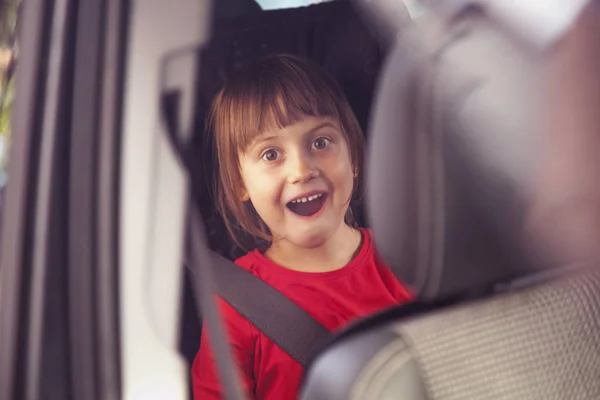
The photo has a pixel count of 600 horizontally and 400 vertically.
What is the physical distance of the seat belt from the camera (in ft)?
3.16

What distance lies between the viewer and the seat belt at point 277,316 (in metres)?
0.96

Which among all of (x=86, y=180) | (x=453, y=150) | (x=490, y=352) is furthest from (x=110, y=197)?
(x=490, y=352)

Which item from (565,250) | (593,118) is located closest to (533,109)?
(593,118)

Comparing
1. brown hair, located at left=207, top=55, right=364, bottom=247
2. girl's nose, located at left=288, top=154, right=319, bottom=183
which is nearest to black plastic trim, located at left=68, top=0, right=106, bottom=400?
brown hair, located at left=207, top=55, right=364, bottom=247

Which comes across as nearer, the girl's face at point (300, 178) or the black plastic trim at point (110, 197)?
the black plastic trim at point (110, 197)

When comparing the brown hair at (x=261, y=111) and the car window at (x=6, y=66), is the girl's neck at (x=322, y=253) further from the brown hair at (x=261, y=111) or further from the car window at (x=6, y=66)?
the car window at (x=6, y=66)

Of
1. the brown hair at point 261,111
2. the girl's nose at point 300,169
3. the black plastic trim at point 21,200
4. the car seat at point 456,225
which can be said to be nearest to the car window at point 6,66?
the black plastic trim at point 21,200

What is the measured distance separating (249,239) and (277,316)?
0.12 m

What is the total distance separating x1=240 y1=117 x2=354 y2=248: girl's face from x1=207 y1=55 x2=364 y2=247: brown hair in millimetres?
10

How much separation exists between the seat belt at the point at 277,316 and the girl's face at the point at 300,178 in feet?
0.26

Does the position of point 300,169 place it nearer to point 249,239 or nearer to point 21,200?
point 249,239

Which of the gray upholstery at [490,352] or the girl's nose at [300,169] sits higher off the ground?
the girl's nose at [300,169]

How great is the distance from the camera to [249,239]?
0.98m

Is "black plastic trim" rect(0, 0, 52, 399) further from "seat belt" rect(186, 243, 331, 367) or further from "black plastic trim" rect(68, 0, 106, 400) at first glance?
"seat belt" rect(186, 243, 331, 367)
